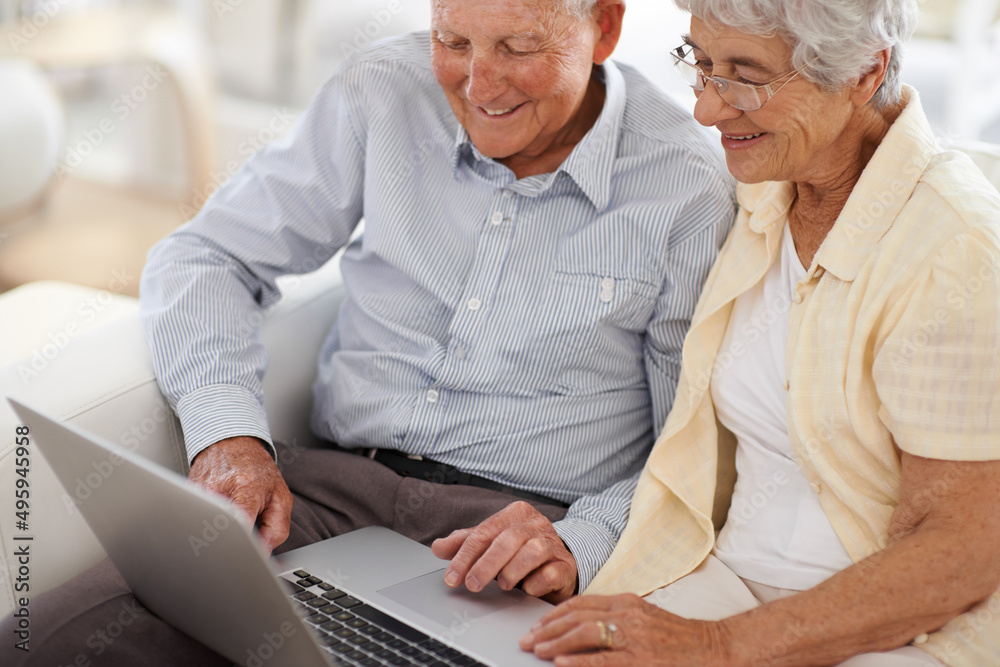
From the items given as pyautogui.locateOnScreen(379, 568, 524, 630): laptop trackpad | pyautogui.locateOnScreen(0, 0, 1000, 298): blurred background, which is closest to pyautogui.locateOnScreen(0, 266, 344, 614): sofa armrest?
pyautogui.locateOnScreen(379, 568, 524, 630): laptop trackpad

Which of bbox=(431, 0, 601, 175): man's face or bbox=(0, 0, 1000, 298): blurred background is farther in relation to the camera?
bbox=(0, 0, 1000, 298): blurred background

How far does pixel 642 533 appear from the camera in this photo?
1283 mm

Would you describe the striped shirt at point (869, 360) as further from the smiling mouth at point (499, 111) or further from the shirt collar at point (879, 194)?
the smiling mouth at point (499, 111)

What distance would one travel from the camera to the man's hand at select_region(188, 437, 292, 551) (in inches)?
47.9

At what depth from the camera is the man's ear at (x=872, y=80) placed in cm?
107

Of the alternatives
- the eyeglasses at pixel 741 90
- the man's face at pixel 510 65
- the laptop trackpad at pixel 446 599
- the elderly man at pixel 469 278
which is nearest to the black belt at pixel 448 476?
the elderly man at pixel 469 278

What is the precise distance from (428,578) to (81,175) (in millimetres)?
3367

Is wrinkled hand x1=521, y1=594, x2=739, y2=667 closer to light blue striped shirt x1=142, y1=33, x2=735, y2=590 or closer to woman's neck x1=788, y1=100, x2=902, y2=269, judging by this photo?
light blue striped shirt x1=142, y1=33, x2=735, y2=590

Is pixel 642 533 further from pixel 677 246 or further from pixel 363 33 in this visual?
pixel 363 33

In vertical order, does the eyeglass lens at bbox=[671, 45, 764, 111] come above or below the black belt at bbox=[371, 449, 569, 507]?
above

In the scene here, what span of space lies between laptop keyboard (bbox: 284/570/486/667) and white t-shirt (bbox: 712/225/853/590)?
432mm

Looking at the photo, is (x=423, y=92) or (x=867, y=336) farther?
(x=423, y=92)

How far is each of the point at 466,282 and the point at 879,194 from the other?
0.61m

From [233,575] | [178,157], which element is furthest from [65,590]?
[178,157]
